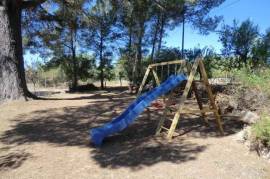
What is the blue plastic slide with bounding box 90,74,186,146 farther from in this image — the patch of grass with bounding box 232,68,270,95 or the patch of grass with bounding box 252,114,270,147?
the patch of grass with bounding box 232,68,270,95

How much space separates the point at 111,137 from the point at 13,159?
2041mm

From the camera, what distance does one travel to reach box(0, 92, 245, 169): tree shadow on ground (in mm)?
5781

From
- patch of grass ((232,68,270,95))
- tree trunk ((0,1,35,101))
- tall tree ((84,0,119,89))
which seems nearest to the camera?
patch of grass ((232,68,270,95))

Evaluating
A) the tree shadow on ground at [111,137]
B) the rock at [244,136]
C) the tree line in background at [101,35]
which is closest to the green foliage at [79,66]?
the tree line in background at [101,35]

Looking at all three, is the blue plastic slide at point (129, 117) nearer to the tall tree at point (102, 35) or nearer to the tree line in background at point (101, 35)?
the tree line in background at point (101, 35)

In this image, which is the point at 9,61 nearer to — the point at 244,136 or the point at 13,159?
the point at 13,159

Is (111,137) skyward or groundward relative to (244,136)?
groundward

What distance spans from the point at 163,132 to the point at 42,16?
9958 mm

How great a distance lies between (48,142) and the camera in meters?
6.82

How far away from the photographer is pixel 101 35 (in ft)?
86.9

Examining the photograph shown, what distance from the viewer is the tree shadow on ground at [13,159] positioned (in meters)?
5.49

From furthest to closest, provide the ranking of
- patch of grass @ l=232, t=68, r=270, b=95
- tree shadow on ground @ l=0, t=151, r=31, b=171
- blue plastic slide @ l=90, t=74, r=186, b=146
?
1. patch of grass @ l=232, t=68, r=270, b=95
2. blue plastic slide @ l=90, t=74, r=186, b=146
3. tree shadow on ground @ l=0, t=151, r=31, b=171

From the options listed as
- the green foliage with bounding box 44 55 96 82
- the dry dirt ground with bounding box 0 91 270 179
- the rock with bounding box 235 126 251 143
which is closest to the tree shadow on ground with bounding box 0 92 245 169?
the dry dirt ground with bounding box 0 91 270 179

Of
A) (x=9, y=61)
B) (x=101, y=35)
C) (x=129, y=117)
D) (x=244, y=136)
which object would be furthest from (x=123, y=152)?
(x=101, y=35)
